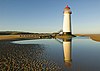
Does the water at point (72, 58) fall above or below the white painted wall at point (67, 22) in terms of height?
below

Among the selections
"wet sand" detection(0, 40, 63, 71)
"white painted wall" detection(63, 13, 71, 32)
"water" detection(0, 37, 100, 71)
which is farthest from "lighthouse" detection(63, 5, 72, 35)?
"wet sand" detection(0, 40, 63, 71)

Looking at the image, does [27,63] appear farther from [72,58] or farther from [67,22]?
[67,22]

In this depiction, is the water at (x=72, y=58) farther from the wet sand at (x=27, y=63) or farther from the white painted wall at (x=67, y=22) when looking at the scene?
the white painted wall at (x=67, y=22)

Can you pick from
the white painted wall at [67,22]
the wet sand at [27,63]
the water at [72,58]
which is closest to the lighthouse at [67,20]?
the white painted wall at [67,22]

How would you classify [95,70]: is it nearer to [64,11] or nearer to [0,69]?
[0,69]

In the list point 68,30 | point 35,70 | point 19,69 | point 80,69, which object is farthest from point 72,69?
point 68,30

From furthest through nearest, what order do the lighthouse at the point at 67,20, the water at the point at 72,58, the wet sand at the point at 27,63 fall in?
1. the lighthouse at the point at 67,20
2. the water at the point at 72,58
3. the wet sand at the point at 27,63

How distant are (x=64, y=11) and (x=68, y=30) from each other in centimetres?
816

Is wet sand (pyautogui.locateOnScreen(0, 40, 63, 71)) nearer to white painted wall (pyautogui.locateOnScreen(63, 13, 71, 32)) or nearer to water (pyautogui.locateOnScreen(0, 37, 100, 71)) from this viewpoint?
water (pyautogui.locateOnScreen(0, 37, 100, 71))

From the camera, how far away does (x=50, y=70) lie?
12.3m

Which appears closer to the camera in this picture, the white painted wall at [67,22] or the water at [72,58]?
the water at [72,58]

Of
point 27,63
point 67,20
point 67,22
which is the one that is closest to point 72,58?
point 27,63

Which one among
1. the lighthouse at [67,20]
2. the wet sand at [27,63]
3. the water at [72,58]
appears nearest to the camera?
the wet sand at [27,63]

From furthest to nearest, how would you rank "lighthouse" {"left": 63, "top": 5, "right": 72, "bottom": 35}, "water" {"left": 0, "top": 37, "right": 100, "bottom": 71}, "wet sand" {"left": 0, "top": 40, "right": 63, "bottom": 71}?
"lighthouse" {"left": 63, "top": 5, "right": 72, "bottom": 35}
"water" {"left": 0, "top": 37, "right": 100, "bottom": 71}
"wet sand" {"left": 0, "top": 40, "right": 63, "bottom": 71}
